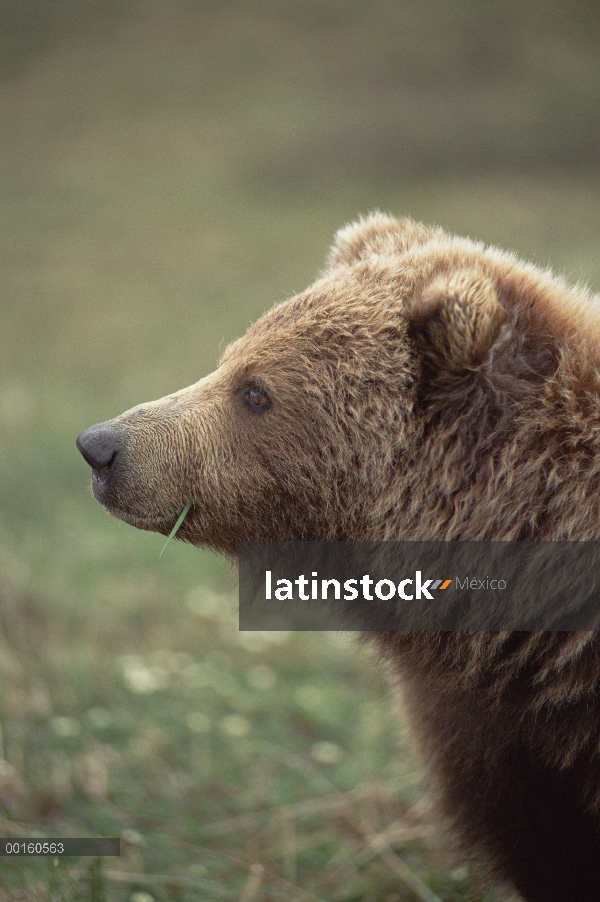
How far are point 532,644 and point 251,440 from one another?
1101 millimetres

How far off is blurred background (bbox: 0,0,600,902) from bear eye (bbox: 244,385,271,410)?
71 centimetres

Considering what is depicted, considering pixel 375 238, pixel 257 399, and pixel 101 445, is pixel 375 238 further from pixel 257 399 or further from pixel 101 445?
pixel 101 445

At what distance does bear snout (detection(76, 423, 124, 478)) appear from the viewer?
9.86ft

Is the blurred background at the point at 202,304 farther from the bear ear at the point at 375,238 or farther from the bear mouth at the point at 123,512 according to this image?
the bear ear at the point at 375,238

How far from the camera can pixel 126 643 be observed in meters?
5.50

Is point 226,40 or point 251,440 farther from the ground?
point 226,40

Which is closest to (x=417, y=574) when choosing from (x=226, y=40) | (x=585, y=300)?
(x=585, y=300)

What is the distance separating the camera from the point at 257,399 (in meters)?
2.99

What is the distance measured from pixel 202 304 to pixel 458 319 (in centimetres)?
989

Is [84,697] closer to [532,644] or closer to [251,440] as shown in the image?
[251,440]

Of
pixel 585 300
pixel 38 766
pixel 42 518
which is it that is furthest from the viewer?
pixel 42 518

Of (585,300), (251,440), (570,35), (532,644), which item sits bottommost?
(532,644)

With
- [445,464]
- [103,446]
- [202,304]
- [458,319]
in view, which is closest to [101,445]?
[103,446]

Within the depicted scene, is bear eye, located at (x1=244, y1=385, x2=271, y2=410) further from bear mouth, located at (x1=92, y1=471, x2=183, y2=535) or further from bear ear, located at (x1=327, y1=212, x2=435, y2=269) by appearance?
bear ear, located at (x1=327, y1=212, x2=435, y2=269)
